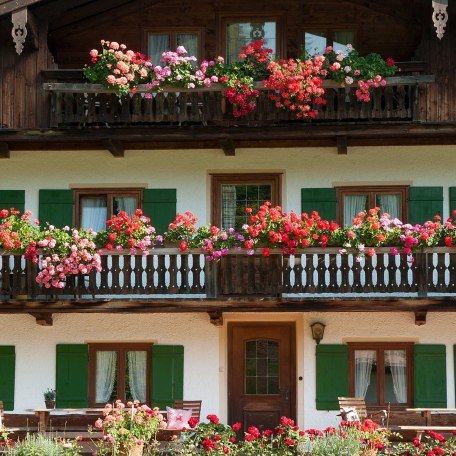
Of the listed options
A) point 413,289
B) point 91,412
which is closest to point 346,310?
point 413,289

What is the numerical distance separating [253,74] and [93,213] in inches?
140

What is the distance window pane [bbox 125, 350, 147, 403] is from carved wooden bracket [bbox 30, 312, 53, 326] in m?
1.38

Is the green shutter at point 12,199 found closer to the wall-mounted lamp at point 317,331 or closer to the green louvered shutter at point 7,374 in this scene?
the green louvered shutter at point 7,374

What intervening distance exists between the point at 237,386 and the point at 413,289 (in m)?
3.37

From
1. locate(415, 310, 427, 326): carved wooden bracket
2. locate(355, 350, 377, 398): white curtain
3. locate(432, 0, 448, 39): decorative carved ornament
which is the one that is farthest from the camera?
locate(355, 350, 377, 398): white curtain

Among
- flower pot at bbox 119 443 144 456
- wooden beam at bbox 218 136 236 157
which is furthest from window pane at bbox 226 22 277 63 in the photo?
flower pot at bbox 119 443 144 456

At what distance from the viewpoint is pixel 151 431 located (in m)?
15.2

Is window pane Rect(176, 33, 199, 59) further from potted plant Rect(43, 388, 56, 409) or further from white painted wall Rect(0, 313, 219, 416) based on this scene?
potted plant Rect(43, 388, 56, 409)

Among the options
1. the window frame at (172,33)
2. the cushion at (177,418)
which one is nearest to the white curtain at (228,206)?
the window frame at (172,33)

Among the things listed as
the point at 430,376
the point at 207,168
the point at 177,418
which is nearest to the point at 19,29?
the point at 207,168

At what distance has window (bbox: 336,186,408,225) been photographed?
20453 millimetres

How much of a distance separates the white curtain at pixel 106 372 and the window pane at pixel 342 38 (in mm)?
6224

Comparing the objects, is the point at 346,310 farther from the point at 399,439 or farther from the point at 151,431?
the point at 151,431

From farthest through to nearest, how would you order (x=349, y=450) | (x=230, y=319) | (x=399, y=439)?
1. (x=230, y=319)
2. (x=399, y=439)
3. (x=349, y=450)
